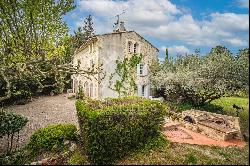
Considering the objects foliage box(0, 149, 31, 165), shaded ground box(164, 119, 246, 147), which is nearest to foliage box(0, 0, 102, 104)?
foliage box(0, 149, 31, 165)

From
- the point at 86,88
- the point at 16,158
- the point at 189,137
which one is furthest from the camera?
the point at 86,88

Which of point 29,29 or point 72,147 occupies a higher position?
point 29,29

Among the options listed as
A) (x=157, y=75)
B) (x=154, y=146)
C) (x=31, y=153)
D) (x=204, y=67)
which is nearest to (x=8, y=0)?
(x=31, y=153)

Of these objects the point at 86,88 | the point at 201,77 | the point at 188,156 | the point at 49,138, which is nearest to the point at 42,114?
the point at 86,88

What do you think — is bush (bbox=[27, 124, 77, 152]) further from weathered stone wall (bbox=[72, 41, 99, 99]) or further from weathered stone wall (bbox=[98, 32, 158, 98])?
weathered stone wall (bbox=[98, 32, 158, 98])

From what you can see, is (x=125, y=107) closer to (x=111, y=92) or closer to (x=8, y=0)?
(x=8, y=0)

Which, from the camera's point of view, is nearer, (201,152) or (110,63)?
(201,152)

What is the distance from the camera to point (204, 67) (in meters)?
27.4

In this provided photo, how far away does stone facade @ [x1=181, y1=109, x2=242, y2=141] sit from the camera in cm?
1912

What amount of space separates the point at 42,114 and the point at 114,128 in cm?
1665

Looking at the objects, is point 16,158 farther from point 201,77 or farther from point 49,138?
point 201,77

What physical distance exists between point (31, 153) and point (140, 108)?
6.33 meters

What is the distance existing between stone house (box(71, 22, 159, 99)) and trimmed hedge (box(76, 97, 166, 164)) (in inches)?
682

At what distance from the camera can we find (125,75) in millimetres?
33375
